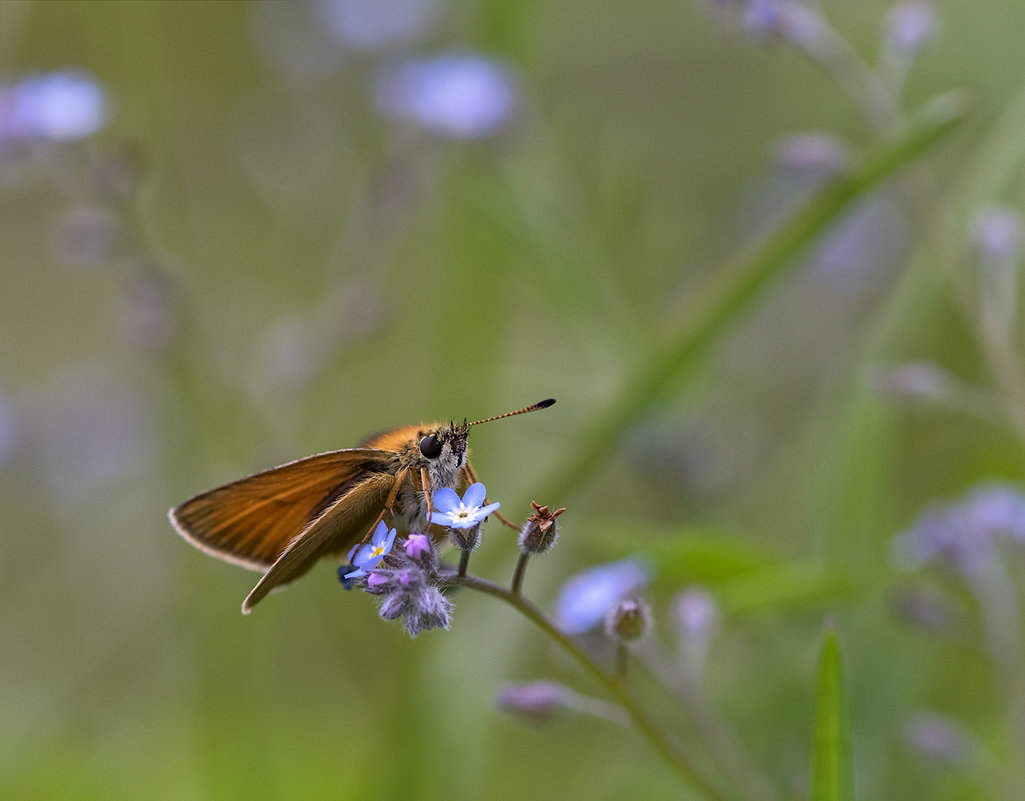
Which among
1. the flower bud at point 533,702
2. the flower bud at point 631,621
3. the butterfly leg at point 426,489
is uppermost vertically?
the butterfly leg at point 426,489

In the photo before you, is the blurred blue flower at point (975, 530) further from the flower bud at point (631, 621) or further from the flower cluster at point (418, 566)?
the flower cluster at point (418, 566)

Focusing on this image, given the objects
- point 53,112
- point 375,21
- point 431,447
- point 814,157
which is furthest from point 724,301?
point 375,21

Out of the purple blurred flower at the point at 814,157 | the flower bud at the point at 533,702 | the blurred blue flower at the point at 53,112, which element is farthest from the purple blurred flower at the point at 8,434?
the purple blurred flower at the point at 814,157

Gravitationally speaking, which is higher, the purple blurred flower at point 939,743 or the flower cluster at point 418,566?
the flower cluster at point 418,566

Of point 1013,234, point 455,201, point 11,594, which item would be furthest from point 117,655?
point 1013,234

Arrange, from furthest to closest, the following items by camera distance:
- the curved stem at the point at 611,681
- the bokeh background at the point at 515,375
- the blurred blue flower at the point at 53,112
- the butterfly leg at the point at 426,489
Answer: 1. the blurred blue flower at the point at 53,112
2. the bokeh background at the point at 515,375
3. the butterfly leg at the point at 426,489
4. the curved stem at the point at 611,681

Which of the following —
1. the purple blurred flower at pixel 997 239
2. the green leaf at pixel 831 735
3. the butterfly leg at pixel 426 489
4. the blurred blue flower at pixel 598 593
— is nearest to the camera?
the green leaf at pixel 831 735
